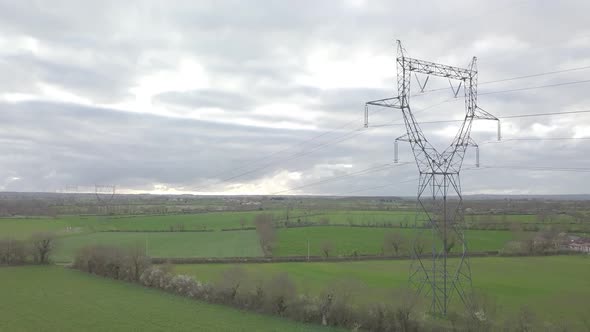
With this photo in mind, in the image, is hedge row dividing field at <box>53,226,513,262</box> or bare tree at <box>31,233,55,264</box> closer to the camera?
bare tree at <box>31,233,55,264</box>

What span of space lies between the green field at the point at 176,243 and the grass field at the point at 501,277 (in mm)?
9902

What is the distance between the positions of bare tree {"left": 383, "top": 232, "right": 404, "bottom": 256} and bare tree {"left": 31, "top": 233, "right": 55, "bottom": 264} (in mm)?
50165

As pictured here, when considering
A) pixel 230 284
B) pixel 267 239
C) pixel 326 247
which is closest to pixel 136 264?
pixel 230 284

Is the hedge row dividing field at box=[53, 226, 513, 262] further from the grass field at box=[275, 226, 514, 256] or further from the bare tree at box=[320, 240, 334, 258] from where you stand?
the bare tree at box=[320, 240, 334, 258]

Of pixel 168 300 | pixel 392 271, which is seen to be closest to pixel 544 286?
pixel 392 271

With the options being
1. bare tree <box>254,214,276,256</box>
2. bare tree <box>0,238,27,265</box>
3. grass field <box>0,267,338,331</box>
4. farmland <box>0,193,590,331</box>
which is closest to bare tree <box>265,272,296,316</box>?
grass field <box>0,267,338,331</box>

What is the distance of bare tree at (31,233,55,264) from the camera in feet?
202

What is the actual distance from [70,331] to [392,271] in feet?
119

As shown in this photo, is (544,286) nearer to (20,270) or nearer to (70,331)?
(70,331)

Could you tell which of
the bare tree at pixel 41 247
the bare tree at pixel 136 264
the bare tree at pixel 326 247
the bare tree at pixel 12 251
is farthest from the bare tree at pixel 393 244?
the bare tree at pixel 12 251

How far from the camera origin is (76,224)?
314 feet

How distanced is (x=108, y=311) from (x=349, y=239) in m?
51.3

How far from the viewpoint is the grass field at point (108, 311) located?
33125 millimetres

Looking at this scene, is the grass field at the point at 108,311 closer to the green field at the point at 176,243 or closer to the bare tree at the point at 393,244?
the green field at the point at 176,243
